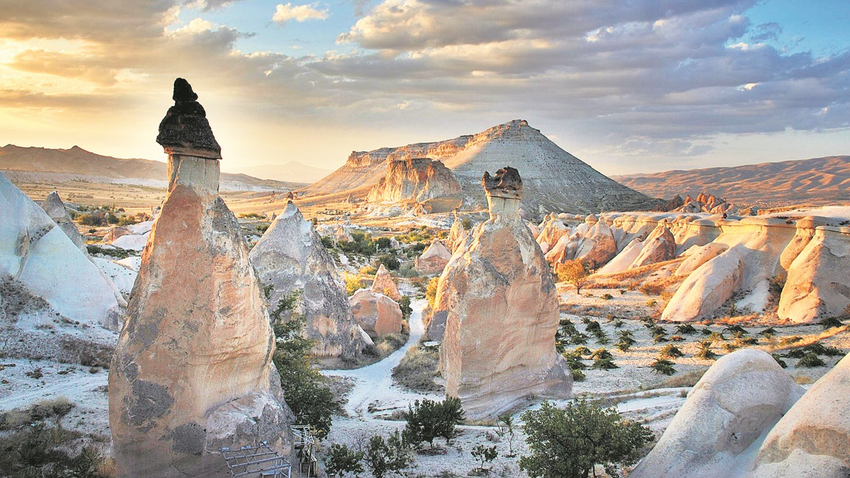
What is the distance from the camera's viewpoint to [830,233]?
784 inches

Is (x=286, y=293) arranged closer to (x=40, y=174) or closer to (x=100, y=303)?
(x=100, y=303)

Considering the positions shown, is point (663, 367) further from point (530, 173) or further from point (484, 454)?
point (530, 173)

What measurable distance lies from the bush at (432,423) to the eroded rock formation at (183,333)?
113 inches

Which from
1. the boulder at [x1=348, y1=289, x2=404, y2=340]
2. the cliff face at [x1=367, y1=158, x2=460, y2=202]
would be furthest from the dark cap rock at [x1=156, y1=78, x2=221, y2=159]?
the cliff face at [x1=367, y1=158, x2=460, y2=202]

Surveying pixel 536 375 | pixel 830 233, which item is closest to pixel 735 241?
pixel 830 233

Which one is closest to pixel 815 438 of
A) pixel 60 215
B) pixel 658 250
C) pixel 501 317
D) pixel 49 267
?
pixel 501 317

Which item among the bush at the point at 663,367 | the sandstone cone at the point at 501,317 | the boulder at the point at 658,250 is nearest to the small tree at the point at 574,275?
the boulder at the point at 658,250

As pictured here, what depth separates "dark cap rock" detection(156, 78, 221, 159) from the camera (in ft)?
21.4

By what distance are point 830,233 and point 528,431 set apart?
61.3 feet

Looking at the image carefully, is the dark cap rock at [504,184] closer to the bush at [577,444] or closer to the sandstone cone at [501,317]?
the sandstone cone at [501,317]

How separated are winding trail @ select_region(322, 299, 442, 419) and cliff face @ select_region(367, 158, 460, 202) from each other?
8024 centimetres

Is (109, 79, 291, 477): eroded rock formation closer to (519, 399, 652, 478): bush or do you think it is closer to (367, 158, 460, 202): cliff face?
(519, 399, 652, 478): bush

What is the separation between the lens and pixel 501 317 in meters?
11.0

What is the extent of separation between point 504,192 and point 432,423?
4.74m
